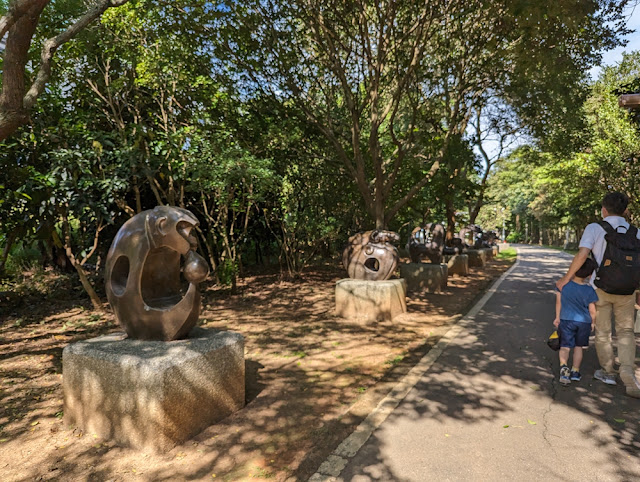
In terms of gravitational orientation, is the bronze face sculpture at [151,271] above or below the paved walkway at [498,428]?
above

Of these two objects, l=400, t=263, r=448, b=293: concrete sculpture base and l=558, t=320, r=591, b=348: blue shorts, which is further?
l=400, t=263, r=448, b=293: concrete sculpture base

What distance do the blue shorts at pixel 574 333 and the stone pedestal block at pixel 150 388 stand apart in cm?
343

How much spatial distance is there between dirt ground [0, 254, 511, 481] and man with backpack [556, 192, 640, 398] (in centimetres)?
224

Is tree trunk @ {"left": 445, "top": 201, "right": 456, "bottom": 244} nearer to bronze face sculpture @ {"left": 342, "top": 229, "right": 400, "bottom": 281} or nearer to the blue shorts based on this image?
bronze face sculpture @ {"left": 342, "top": 229, "right": 400, "bottom": 281}

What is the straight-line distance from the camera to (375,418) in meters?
3.86

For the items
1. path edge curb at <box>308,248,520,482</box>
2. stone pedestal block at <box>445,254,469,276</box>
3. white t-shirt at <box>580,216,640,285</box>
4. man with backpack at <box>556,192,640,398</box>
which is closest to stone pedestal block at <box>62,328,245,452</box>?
path edge curb at <box>308,248,520,482</box>

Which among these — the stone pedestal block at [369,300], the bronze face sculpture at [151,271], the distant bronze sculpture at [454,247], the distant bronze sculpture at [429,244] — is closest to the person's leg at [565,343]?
the stone pedestal block at [369,300]

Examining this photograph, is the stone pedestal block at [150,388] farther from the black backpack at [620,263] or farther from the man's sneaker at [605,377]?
the man's sneaker at [605,377]

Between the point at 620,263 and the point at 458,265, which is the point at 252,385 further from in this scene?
the point at 458,265

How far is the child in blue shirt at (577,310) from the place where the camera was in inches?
169

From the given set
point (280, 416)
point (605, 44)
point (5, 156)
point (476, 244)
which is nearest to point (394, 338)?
point (280, 416)

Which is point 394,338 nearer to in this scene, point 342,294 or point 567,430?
point 342,294

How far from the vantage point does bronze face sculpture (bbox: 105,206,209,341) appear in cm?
383

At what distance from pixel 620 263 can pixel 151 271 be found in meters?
4.63
